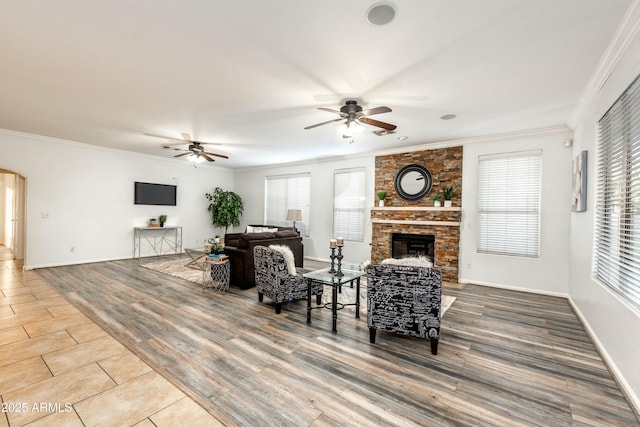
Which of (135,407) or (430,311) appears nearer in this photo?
(135,407)

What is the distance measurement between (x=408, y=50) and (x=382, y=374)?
2.79 meters

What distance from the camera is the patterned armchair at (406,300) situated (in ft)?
8.75

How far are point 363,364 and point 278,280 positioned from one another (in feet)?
4.94

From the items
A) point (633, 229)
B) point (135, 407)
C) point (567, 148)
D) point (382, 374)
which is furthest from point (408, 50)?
point (567, 148)

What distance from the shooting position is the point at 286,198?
845 centimetres

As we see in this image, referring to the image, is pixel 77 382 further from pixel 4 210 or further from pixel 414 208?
pixel 4 210

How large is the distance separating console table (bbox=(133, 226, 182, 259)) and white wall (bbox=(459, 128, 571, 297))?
7708 mm

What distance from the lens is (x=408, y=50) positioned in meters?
2.53

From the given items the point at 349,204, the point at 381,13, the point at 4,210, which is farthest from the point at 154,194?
the point at 381,13

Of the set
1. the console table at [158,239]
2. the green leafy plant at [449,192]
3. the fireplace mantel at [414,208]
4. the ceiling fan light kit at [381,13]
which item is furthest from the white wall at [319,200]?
the ceiling fan light kit at [381,13]

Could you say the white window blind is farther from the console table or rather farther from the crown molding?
the console table

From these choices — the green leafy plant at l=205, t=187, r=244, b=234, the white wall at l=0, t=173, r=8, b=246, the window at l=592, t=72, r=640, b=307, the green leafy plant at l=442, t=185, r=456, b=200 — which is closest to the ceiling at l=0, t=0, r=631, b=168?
the window at l=592, t=72, r=640, b=307

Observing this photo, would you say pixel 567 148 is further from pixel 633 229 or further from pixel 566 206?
pixel 633 229

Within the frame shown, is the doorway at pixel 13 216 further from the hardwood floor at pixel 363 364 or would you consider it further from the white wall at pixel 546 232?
the white wall at pixel 546 232
